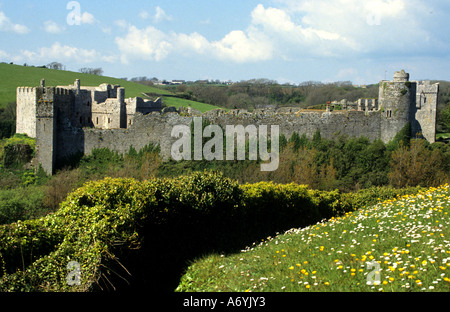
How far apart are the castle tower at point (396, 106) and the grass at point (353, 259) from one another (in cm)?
1707

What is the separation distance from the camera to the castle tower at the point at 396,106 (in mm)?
32156

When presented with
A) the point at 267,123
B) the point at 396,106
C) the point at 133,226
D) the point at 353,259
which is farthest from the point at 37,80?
the point at 353,259

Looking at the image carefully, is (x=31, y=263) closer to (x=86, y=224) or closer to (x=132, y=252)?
(x=86, y=224)

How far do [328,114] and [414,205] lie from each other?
18.0 m

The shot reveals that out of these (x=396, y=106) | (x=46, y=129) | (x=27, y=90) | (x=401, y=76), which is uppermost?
(x=401, y=76)

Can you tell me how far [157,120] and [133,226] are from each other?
20.0 metres

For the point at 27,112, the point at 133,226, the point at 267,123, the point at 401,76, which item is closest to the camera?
the point at 133,226

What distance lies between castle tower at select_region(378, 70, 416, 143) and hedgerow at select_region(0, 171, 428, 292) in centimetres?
1255

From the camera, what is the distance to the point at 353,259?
11031 mm

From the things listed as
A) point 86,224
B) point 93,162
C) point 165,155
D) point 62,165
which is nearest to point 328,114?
point 165,155

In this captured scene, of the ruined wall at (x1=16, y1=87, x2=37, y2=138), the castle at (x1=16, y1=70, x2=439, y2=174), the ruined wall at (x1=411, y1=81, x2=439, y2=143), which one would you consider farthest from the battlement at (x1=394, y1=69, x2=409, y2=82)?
the ruined wall at (x1=16, y1=87, x2=37, y2=138)

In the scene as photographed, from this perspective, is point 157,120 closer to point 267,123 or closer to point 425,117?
point 267,123
